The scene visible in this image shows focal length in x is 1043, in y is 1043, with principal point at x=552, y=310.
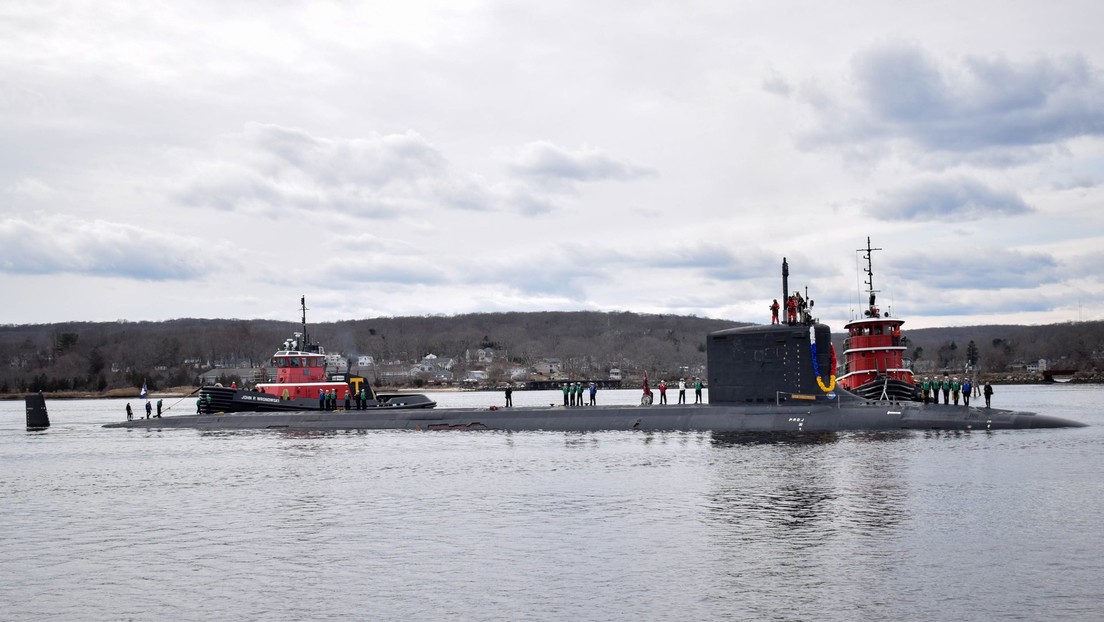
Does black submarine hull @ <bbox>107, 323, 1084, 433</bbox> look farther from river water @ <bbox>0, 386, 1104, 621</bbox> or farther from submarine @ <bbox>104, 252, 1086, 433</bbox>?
river water @ <bbox>0, 386, 1104, 621</bbox>

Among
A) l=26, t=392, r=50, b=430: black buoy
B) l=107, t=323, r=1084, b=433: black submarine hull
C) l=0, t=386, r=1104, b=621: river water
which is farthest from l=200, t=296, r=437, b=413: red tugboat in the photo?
l=0, t=386, r=1104, b=621: river water

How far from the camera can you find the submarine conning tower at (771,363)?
115 ft

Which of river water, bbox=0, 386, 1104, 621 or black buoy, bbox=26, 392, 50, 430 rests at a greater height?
black buoy, bbox=26, 392, 50, 430

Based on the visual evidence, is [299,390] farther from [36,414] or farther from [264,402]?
[36,414]

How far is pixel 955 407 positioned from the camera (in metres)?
35.3

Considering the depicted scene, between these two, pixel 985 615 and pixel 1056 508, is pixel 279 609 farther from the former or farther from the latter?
pixel 1056 508

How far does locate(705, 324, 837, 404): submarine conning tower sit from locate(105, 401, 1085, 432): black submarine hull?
59cm

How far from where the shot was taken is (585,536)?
18.0 meters

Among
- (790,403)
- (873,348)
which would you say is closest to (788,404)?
(790,403)

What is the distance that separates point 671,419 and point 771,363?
4.55 meters

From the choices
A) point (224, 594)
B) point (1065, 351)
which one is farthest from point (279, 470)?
point (1065, 351)

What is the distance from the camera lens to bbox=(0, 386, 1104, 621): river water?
1366 cm

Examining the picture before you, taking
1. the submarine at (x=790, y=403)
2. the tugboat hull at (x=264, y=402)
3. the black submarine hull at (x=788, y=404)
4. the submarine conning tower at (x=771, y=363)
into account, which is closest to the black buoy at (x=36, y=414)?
the tugboat hull at (x=264, y=402)

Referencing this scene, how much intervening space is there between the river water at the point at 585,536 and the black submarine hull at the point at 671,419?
2038mm
